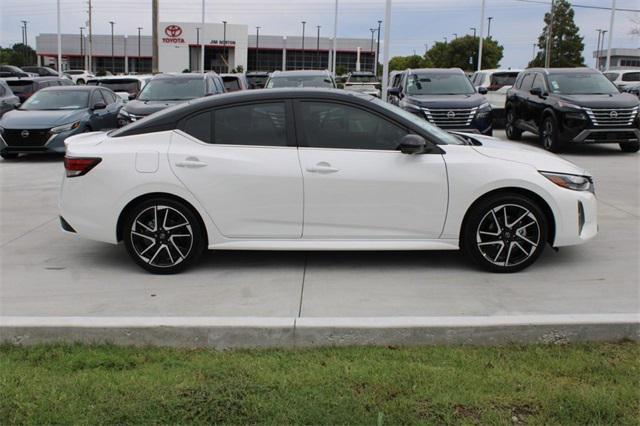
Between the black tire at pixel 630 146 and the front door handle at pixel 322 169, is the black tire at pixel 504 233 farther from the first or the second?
the black tire at pixel 630 146

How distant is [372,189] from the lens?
18.4 ft

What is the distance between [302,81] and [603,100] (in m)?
6.64

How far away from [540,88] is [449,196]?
405 inches

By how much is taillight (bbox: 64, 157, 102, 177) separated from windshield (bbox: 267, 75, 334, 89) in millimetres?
10040

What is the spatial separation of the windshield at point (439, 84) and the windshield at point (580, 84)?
179 centimetres

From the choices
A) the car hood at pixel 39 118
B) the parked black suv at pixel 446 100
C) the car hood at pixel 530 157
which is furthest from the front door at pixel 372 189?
the car hood at pixel 39 118

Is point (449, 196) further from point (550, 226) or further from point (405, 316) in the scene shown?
point (405, 316)

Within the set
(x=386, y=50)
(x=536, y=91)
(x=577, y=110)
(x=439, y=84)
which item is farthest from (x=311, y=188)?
(x=386, y=50)

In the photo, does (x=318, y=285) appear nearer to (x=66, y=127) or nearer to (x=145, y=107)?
(x=145, y=107)

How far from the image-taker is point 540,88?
1483cm

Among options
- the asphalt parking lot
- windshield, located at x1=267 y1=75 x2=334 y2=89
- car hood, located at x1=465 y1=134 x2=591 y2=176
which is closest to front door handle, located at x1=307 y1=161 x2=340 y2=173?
the asphalt parking lot

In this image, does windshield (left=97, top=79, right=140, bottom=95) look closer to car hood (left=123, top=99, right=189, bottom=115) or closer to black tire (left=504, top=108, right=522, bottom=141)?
car hood (left=123, top=99, right=189, bottom=115)

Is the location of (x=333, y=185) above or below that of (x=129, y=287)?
above

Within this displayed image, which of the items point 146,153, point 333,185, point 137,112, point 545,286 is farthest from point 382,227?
point 137,112
